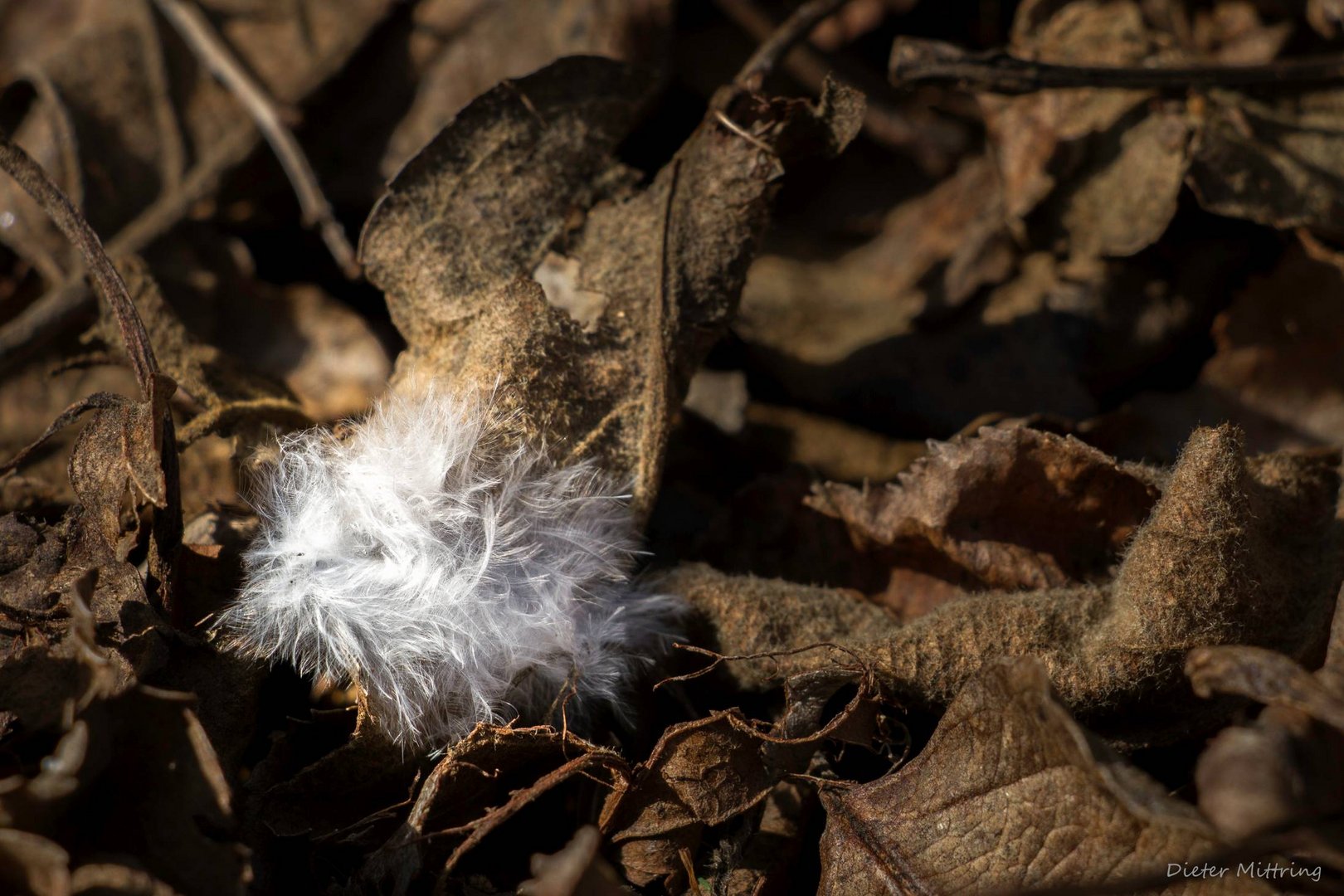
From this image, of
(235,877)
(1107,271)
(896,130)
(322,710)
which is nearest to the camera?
(235,877)

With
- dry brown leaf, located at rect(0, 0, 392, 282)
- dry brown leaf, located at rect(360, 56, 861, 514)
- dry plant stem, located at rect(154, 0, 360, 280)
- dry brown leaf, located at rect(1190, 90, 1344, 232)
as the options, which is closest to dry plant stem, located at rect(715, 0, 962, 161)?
dry brown leaf, located at rect(1190, 90, 1344, 232)

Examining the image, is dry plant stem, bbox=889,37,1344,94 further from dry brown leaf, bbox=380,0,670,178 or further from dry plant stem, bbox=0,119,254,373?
dry plant stem, bbox=0,119,254,373

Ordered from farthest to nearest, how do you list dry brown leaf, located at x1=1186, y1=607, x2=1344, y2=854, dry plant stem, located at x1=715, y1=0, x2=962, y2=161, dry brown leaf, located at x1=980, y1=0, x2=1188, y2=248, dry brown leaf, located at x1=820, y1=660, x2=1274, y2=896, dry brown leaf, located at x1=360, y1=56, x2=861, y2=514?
1. dry plant stem, located at x1=715, y1=0, x2=962, y2=161
2. dry brown leaf, located at x1=980, y1=0, x2=1188, y2=248
3. dry brown leaf, located at x1=360, y1=56, x2=861, y2=514
4. dry brown leaf, located at x1=820, y1=660, x2=1274, y2=896
5. dry brown leaf, located at x1=1186, y1=607, x2=1344, y2=854

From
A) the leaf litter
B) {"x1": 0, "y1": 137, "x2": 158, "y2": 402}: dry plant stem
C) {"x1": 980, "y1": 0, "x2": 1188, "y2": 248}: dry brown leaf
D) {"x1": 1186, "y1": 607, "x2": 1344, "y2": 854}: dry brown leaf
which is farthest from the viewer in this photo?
{"x1": 980, "y1": 0, "x2": 1188, "y2": 248}: dry brown leaf

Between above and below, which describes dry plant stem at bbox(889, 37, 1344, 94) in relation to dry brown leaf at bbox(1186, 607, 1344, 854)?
above

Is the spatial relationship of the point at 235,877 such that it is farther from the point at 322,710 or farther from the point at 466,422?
the point at 466,422

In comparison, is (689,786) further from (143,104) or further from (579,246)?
(143,104)

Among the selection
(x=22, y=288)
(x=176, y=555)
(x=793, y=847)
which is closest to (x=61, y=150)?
(x=22, y=288)

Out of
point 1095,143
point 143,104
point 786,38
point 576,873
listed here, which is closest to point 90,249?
point 143,104
